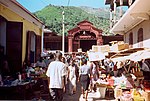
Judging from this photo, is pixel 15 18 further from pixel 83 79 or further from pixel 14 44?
pixel 83 79

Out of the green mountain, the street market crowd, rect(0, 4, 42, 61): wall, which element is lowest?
the street market crowd

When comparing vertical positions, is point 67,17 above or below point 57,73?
above

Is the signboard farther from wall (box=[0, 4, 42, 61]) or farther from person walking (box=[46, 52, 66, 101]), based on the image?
person walking (box=[46, 52, 66, 101])

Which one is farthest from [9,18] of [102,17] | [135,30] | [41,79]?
[102,17]

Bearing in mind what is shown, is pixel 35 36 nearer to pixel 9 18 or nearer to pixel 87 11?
pixel 9 18

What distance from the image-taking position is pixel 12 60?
1048 cm

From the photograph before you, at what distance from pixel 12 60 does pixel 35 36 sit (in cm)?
470

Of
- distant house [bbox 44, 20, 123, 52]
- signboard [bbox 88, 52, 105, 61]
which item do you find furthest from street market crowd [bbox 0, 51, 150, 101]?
distant house [bbox 44, 20, 123, 52]

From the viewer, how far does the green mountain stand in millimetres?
34406

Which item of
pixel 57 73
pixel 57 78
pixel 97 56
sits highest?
pixel 97 56

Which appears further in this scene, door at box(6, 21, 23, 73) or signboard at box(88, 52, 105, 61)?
signboard at box(88, 52, 105, 61)

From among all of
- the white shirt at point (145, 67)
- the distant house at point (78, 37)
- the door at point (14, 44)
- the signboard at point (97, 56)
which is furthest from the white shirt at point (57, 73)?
the distant house at point (78, 37)

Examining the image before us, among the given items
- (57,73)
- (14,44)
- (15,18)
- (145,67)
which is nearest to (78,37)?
(15,18)

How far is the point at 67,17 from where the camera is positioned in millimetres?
37438
